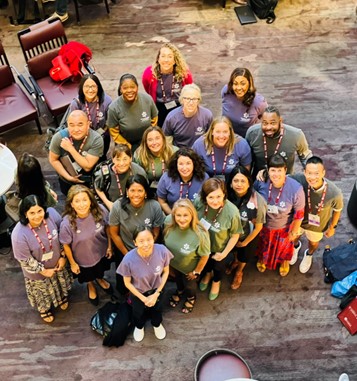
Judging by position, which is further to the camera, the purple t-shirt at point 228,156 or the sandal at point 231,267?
the sandal at point 231,267

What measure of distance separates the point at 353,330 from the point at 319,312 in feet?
0.97

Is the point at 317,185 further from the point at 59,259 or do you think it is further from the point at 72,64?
the point at 72,64

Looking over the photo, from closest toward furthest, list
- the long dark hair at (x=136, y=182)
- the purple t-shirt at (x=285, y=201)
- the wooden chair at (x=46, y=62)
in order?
1. the long dark hair at (x=136, y=182)
2. the purple t-shirt at (x=285, y=201)
3. the wooden chair at (x=46, y=62)

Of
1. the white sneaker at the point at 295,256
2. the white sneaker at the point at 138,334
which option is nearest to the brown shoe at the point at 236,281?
the white sneaker at the point at 295,256

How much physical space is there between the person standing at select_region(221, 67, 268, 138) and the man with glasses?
8.4 inches

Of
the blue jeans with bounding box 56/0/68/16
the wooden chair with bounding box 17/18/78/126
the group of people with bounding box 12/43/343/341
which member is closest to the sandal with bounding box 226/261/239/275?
the group of people with bounding box 12/43/343/341

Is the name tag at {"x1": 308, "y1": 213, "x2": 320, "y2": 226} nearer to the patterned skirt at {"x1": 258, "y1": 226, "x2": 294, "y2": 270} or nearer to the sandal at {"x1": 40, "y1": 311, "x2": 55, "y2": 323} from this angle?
the patterned skirt at {"x1": 258, "y1": 226, "x2": 294, "y2": 270}

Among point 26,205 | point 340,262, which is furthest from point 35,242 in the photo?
point 340,262

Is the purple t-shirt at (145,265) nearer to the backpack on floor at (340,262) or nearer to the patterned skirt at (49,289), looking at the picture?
the patterned skirt at (49,289)

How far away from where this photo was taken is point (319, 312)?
15.0 ft

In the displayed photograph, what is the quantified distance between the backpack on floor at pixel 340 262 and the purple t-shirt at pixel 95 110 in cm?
226

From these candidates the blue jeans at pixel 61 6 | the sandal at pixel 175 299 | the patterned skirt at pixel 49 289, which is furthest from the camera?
the blue jeans at pixel 61 6

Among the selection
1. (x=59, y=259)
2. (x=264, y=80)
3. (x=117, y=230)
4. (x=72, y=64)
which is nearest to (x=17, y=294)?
(x=59, y=259)

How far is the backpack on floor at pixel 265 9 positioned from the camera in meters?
7.32
